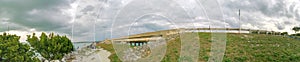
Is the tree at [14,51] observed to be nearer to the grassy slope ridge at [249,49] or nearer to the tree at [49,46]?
the tree at [49,46]

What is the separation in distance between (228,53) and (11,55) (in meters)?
21.6

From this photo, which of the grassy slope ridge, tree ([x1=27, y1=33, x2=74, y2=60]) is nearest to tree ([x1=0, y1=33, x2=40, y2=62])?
tree ([x1=27, y1=33, x2=74, y2=60])

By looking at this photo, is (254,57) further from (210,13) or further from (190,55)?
(210,13)

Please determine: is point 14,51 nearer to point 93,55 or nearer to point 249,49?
point 93,55

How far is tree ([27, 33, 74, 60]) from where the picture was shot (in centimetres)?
4262

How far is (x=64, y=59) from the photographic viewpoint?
41875mm

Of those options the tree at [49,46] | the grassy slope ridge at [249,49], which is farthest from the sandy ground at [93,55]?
the tree at [49,46]

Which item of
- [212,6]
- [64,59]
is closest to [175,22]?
[212,6]

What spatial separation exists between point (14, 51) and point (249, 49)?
23.9 m

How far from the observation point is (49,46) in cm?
4297

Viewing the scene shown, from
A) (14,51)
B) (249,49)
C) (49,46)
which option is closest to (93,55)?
(49,46)

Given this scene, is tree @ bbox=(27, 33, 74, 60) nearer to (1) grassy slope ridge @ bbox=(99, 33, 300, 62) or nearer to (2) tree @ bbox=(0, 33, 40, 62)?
(2) tree @ bbox=(0, 33, 40, 62)

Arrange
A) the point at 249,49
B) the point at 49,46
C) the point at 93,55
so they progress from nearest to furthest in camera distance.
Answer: the point at 249,49 < the point at 93,55 < the point at 49,46

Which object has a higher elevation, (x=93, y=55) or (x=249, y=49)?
(x=249, y=49)
